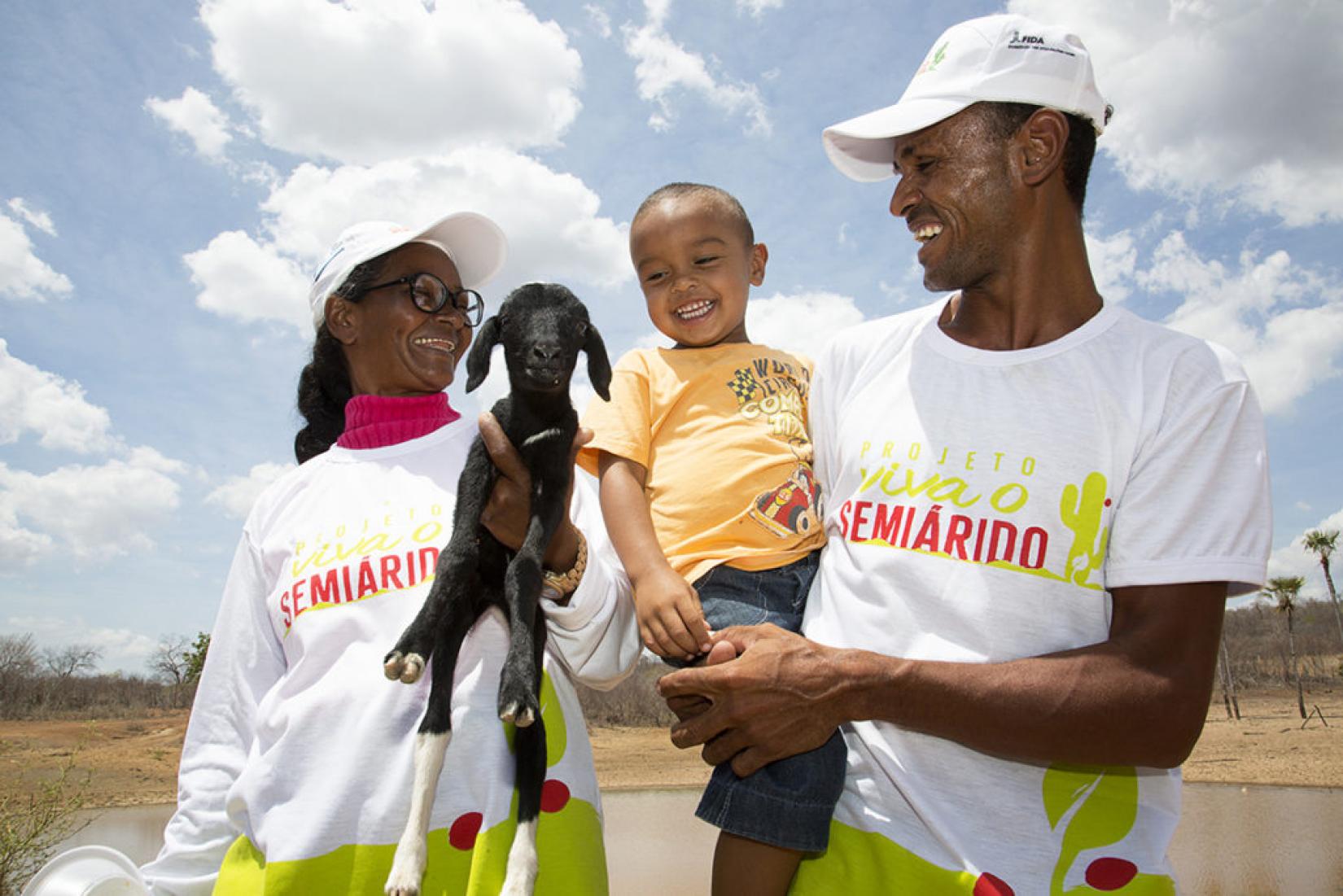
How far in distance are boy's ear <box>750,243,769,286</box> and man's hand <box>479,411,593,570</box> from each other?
172 cm

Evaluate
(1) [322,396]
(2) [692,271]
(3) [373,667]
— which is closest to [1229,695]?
(2) [692,271]

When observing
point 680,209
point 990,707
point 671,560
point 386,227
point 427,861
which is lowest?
point 427,861

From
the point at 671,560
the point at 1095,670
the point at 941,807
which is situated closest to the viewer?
the point at 1095,670

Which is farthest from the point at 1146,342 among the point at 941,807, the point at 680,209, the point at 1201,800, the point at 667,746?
the point at 667,746

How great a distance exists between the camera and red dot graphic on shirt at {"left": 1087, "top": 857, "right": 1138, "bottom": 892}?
2023 millimetres

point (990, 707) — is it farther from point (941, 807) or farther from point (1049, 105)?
point (1049, 105)

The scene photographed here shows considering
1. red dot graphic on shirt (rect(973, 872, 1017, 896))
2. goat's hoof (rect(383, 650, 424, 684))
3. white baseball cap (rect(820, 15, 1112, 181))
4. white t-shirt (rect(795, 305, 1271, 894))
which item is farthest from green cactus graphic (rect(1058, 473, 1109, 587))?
goat's hoof (rect(383, 650, 424, 684))

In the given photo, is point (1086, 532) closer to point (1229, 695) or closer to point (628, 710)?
point (628, 710)

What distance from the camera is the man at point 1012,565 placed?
6.52ft

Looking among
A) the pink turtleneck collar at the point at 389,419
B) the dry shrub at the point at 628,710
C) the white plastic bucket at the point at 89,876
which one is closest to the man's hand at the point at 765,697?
the pink turtleneck collar at the point at 389,419

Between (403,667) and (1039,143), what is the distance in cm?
216

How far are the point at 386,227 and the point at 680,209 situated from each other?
110cm

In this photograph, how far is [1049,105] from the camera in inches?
98.2

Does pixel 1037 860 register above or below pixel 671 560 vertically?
below
